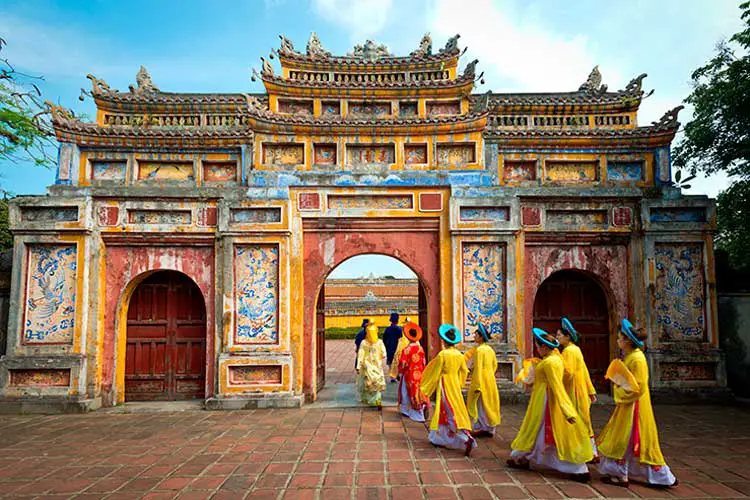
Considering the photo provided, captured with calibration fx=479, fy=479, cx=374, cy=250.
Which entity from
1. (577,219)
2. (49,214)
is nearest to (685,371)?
(577,219)

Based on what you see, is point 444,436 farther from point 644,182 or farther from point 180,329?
point 644,182

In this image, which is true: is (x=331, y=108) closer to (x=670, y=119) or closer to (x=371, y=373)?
(x=371, y=373)

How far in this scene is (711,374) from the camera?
834 cm

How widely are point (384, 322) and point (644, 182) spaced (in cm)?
1515

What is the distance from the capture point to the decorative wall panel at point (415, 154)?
905cm

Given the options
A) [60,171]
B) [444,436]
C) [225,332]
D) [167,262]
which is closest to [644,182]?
[444,436]

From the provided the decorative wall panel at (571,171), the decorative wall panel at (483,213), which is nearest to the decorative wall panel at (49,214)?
the decorative wall panel at (483,213)

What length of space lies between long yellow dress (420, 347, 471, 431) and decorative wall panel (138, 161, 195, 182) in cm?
587

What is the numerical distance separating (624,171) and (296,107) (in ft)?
21.5

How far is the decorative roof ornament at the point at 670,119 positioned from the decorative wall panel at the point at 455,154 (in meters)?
3.43

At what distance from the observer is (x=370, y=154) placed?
9.08 meters

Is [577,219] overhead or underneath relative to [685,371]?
overhead

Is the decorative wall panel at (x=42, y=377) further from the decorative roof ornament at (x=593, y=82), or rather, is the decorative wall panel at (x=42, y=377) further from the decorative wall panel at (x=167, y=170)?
the decorative roof ornament at (x=593, y=82)

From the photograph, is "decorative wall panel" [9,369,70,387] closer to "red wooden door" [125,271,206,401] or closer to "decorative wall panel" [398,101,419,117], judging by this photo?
"red wooden door" [125,271,206,401]
